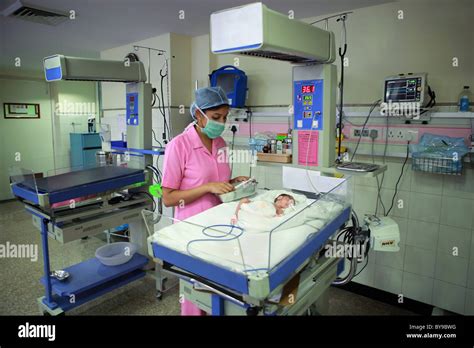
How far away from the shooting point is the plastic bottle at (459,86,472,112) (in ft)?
7.47

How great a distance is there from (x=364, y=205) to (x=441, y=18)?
1.52 m

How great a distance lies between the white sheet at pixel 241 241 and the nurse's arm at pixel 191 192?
241 mm

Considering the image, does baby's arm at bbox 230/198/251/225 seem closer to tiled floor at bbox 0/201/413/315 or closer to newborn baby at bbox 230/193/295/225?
newborn baby at bbox 230/193/295/225

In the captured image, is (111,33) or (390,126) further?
(111,33)

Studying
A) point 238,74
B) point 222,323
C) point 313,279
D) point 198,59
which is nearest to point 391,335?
point 313,279

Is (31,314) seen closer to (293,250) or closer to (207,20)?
(293,250)

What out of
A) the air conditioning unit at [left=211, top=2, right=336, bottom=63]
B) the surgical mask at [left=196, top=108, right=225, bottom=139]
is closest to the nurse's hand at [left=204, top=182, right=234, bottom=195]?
the surgical mask at [left=196, top=108, right=225, bottom=139]

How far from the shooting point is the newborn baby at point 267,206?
1.49 meters

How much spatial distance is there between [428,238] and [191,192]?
6.60 ft

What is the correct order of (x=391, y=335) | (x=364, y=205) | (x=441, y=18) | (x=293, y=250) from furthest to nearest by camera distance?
(x=364, y=205) → (x=441, y=18) → (x=391, y=335) → (x=293, y=250)

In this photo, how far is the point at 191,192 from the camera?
1.72m

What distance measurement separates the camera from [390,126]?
8.71ft

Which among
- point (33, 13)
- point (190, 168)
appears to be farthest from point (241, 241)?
point (33, 13)

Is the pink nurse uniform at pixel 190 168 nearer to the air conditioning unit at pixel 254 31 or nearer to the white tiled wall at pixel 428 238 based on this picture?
the air conditioning unit at pixel 254 31
